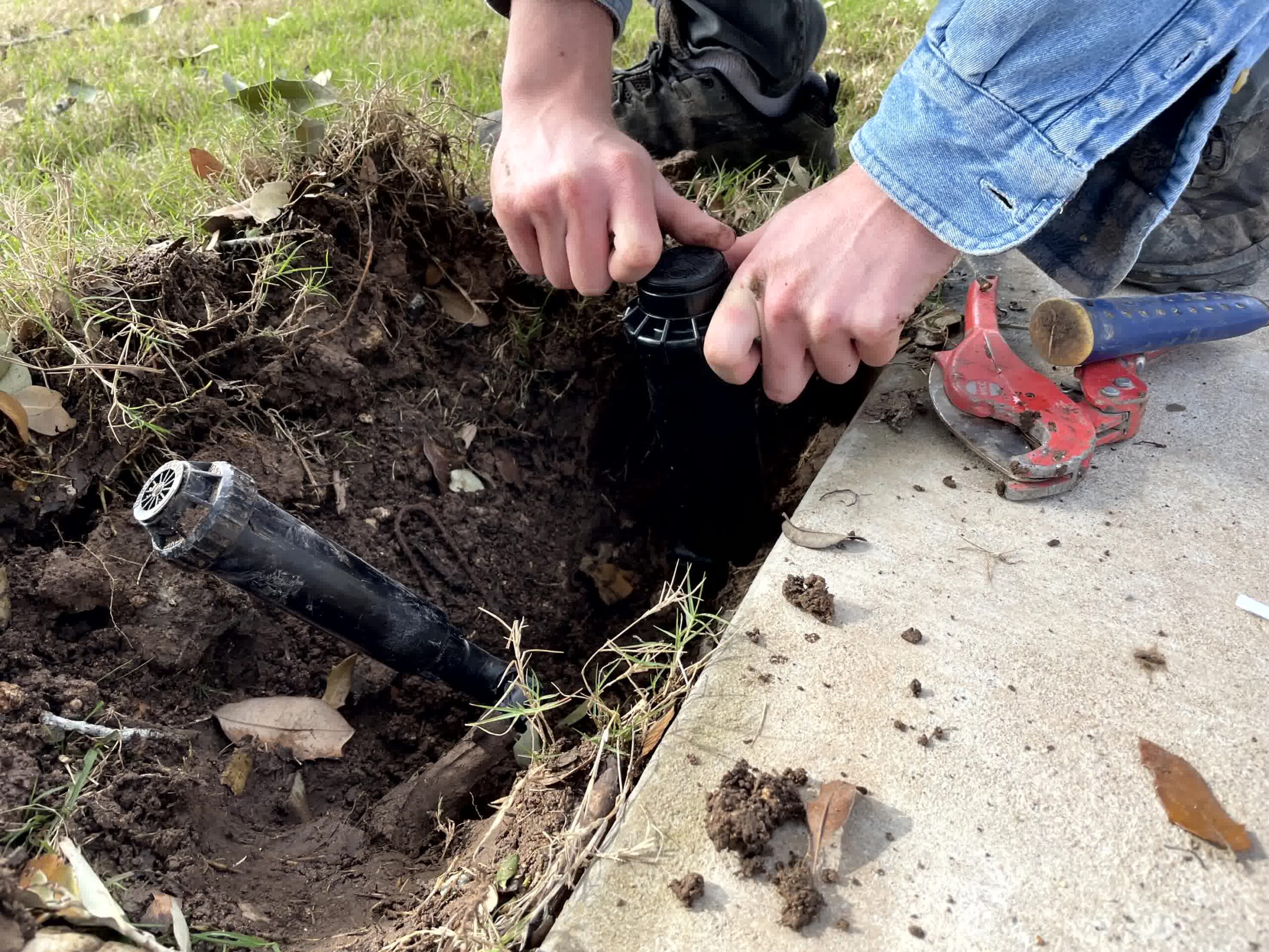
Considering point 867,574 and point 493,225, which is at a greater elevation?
point 493,225

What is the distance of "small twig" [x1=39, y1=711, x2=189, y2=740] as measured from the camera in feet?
4.22

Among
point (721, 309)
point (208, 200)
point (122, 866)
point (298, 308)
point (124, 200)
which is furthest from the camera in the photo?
point (124, 200)

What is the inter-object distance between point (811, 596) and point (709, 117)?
5.80 ft

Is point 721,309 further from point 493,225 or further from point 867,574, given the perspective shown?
point 493,225

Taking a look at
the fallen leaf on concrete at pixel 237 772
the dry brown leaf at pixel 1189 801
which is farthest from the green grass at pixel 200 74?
the dry brown leaf at pixel 1189 801

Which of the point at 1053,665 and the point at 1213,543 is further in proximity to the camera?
the point at 1213,543

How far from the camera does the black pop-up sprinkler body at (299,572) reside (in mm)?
1159

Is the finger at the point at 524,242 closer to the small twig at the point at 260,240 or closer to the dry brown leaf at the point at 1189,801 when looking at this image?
the small twig at the point at 260,240

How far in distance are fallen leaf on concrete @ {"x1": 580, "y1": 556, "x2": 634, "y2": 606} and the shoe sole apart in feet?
4.96

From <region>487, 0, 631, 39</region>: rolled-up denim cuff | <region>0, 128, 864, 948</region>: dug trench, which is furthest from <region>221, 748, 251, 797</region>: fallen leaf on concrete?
<region>487, 0, 631, 39</region>: rolled-up denim cuff

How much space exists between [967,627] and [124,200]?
89.9 inches

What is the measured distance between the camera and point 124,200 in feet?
7.65

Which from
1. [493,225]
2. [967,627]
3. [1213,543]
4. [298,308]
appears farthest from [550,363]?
[1213,543]

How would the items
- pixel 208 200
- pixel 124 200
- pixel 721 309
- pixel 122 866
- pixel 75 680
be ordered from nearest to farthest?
pixel 122 866 < pixel 75 680 < pixel 721 309 < pixel 208 200 < pixel 124 200
